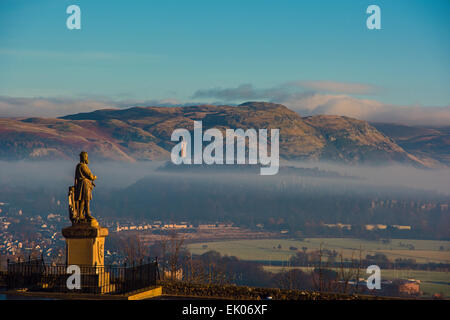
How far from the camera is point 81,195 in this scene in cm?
3275

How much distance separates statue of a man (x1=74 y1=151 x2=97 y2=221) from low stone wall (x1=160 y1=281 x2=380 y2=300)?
15.9ft

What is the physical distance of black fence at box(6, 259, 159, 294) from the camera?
3117 cm

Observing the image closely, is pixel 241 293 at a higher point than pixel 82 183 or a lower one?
lower

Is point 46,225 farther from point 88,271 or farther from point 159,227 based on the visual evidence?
point 88,271

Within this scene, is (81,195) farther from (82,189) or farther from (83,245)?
(83,245)

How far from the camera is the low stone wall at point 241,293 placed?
31.6 metres

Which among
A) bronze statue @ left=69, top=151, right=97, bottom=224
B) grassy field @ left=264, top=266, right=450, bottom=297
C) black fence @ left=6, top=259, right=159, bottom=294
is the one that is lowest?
grassy field @ left=264, top=266, right=450, bottom=297

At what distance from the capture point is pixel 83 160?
32.9m

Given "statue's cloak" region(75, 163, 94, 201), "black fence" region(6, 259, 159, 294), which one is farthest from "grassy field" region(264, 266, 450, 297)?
"statue's cloak" region(75, 163, 94, 201)

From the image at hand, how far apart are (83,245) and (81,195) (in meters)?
2.26

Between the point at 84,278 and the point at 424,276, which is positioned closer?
the point at 84,278

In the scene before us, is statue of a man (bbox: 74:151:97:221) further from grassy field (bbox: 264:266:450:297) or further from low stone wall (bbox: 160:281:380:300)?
grassy field (bbox: 264:266:450:297)

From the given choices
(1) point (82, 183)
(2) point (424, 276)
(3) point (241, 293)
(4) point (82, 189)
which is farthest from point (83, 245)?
(2) point (424, 276)

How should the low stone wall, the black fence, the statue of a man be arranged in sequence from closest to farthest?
the black fence, the low stone wall, the statue of a man
